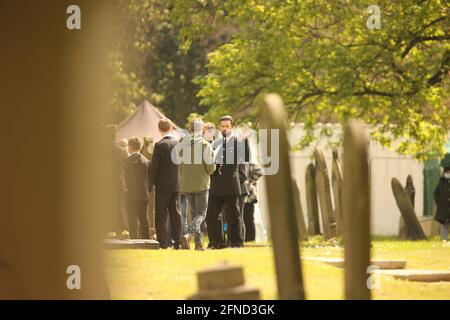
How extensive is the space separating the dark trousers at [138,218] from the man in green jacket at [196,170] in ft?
5.09

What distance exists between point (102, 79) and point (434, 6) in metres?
20.4

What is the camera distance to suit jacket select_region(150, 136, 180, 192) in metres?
17.5

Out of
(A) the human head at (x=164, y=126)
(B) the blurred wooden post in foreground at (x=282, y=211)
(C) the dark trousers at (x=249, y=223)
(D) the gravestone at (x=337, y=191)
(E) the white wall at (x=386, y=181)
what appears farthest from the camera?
(E) the white wall at (x=386, y=181)

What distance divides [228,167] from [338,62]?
10239mm

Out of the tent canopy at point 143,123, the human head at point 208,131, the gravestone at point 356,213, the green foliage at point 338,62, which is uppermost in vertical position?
the green foliage at point 338,62

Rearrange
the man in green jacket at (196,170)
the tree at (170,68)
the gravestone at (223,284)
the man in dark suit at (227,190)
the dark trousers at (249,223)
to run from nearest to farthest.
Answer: the gravestone at (223,284) < the man in green jacket at (196,170) < the man in dark suit at (227,190) < the dark trousers at (249,223) < the tree at (170,68)

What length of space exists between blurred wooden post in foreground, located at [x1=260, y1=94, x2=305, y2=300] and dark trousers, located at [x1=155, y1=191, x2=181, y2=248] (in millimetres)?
10656

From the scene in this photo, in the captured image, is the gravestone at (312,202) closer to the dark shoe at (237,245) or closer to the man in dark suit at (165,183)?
the dark shoe at (237,245)

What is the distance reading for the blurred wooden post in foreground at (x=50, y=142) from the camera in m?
7.69

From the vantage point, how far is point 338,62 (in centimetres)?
2755

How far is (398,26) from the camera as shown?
2759cm

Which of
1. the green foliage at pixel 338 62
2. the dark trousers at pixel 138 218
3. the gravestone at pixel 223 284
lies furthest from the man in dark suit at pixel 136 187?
the gravestone at pixel 223 284

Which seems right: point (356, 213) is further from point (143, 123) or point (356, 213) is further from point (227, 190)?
point (143, 123)
